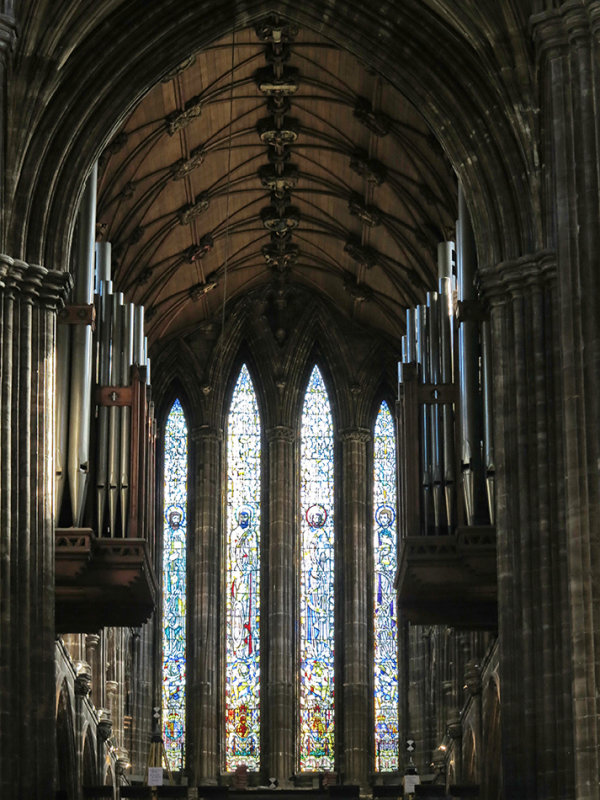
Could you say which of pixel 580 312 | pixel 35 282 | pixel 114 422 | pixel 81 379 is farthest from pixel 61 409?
pixel 580 312

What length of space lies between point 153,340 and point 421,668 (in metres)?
9.06

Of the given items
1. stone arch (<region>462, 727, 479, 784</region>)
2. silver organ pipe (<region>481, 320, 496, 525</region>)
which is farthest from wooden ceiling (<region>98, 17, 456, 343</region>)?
stone arch (<region>462, 727, 479, 784</region>)

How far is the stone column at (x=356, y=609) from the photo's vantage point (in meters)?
42.2

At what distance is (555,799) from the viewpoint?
88.5ft

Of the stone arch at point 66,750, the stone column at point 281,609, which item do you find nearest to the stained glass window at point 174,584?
the stone column at point 281,609

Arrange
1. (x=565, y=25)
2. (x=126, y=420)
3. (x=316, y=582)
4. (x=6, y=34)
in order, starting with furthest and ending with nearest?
(x=316, y=582) → (x=126, y=420) → (x=6, y=34) → (x=565, y=25)

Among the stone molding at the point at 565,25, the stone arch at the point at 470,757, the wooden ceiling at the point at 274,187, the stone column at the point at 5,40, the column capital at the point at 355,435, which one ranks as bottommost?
the stone arch at the point at 470,757

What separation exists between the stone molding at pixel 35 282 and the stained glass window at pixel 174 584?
14.2 metres

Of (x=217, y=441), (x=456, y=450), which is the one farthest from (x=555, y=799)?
(x=217, y=441)

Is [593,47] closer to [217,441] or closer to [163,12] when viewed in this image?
[163,12]

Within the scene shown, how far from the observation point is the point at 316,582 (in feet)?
143

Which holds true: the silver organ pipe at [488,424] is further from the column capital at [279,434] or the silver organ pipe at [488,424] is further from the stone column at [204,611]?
the column capital at [279,434]

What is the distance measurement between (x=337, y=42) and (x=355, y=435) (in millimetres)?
13516

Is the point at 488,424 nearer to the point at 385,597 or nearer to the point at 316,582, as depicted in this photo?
the point at 385,597
